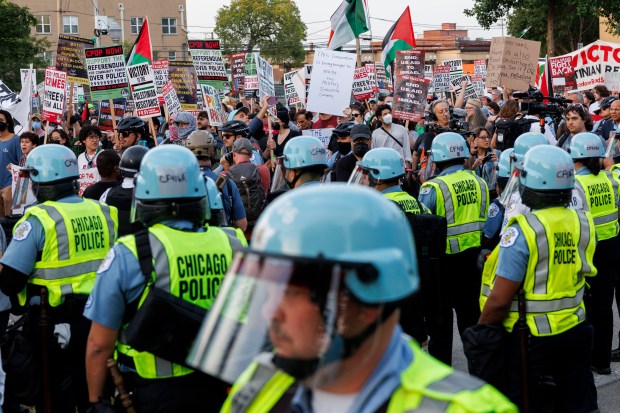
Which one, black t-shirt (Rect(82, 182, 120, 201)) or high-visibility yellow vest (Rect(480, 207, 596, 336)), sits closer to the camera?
high-visibility yellow vest (Rect(480, 207, 596, 336))

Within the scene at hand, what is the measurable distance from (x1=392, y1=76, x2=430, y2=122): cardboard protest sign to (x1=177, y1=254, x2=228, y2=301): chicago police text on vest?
30.1 ft

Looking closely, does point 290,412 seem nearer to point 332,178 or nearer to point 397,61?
point 332,178

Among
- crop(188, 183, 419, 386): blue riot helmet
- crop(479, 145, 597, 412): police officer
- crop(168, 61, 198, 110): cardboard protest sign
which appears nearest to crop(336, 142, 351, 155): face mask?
crop(479, 145, 597, 412): police officer

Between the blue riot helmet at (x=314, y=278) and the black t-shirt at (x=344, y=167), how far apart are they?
7.69 m

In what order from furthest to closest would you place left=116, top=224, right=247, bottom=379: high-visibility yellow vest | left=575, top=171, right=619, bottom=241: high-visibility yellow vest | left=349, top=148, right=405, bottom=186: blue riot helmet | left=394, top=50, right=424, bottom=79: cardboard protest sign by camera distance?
left=394, top=50, right=424, bottom=79: cardboard protest sign < left=575, top=171, right=619, bottom=241: high-visibility yellow vest < left=349, top=148, right=405, bottom=186: blue riot helmet < left=116, top=224, right=247, bottom=379: high-visibility yellow vest

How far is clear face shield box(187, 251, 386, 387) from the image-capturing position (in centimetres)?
181

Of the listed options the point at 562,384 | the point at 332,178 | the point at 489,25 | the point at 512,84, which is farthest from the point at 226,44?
the point at 562,384

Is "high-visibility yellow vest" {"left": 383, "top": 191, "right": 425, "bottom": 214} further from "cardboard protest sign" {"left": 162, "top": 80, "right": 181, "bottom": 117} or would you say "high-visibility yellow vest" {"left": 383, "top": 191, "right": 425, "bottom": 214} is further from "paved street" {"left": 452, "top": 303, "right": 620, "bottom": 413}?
"cardboard protest sign" {"left": 162, "top": 80, "right": 181, "bottom": 117}

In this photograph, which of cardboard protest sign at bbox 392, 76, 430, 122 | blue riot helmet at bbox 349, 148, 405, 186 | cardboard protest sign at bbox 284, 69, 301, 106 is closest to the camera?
blue riot helmet at bbox 349, 148, 405, 186

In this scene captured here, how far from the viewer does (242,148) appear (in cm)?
842

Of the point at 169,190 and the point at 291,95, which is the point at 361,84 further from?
the point at 169,190

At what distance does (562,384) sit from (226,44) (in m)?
87.0

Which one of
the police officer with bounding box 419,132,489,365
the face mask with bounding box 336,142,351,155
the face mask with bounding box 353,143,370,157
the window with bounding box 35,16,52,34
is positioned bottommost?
the police officer with bounding box 419,132,489,365

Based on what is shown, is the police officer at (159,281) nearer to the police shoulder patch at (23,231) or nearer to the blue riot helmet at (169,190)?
the blue riot helmet at (169,190)
